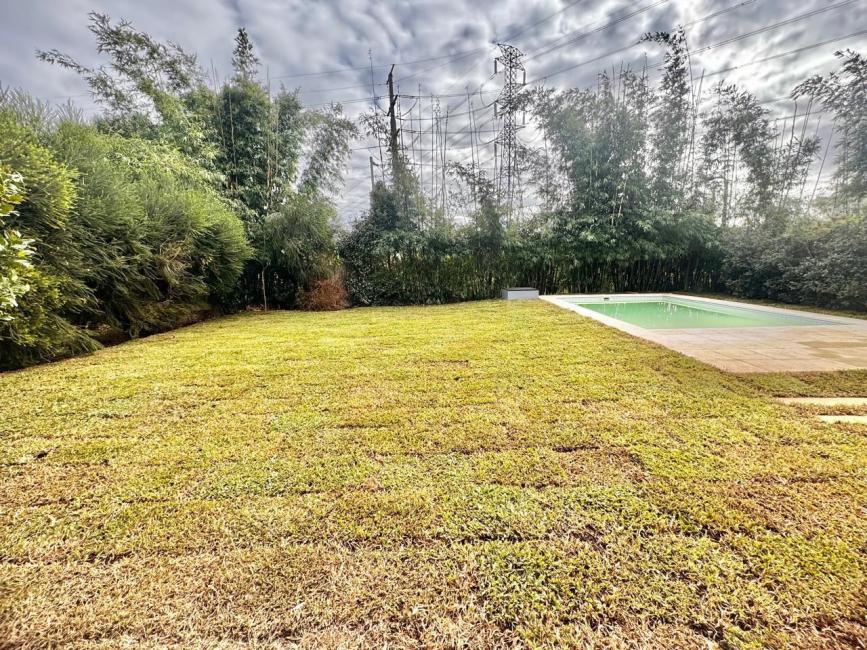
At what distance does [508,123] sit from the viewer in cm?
945

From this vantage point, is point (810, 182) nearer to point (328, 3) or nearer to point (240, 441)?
point (328, 3)

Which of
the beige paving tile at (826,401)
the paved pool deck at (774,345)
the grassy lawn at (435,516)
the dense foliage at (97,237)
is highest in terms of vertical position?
the dense foliage at (97,237)

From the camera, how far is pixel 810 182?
8.21 meters

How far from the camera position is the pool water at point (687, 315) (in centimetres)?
538

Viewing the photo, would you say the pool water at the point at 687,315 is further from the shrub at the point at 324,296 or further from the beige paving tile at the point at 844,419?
the shrub at the point at 324,296

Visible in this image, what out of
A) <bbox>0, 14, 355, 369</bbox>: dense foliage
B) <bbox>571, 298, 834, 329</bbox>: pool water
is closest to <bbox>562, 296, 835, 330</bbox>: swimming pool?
<bbox>571, 298, 834, 329</bbox>: pool water

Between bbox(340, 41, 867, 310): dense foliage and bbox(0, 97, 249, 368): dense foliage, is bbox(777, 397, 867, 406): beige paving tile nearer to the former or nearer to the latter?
bbox(0, 97, 249, 368): dense foliage

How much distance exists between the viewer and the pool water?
17.7ft

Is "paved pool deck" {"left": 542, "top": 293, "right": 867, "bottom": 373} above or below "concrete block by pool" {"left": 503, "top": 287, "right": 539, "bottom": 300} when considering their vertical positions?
below

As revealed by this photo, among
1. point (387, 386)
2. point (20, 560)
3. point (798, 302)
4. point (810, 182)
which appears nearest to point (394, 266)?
point (387, 386)

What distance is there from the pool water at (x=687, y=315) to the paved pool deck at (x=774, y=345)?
541 mm

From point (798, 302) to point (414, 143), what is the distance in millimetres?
9542

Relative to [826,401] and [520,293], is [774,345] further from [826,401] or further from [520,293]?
[520,293]

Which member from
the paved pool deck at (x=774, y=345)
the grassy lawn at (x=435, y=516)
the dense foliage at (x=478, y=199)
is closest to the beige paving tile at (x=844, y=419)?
the grassy lawn at (x=435, y=516)
